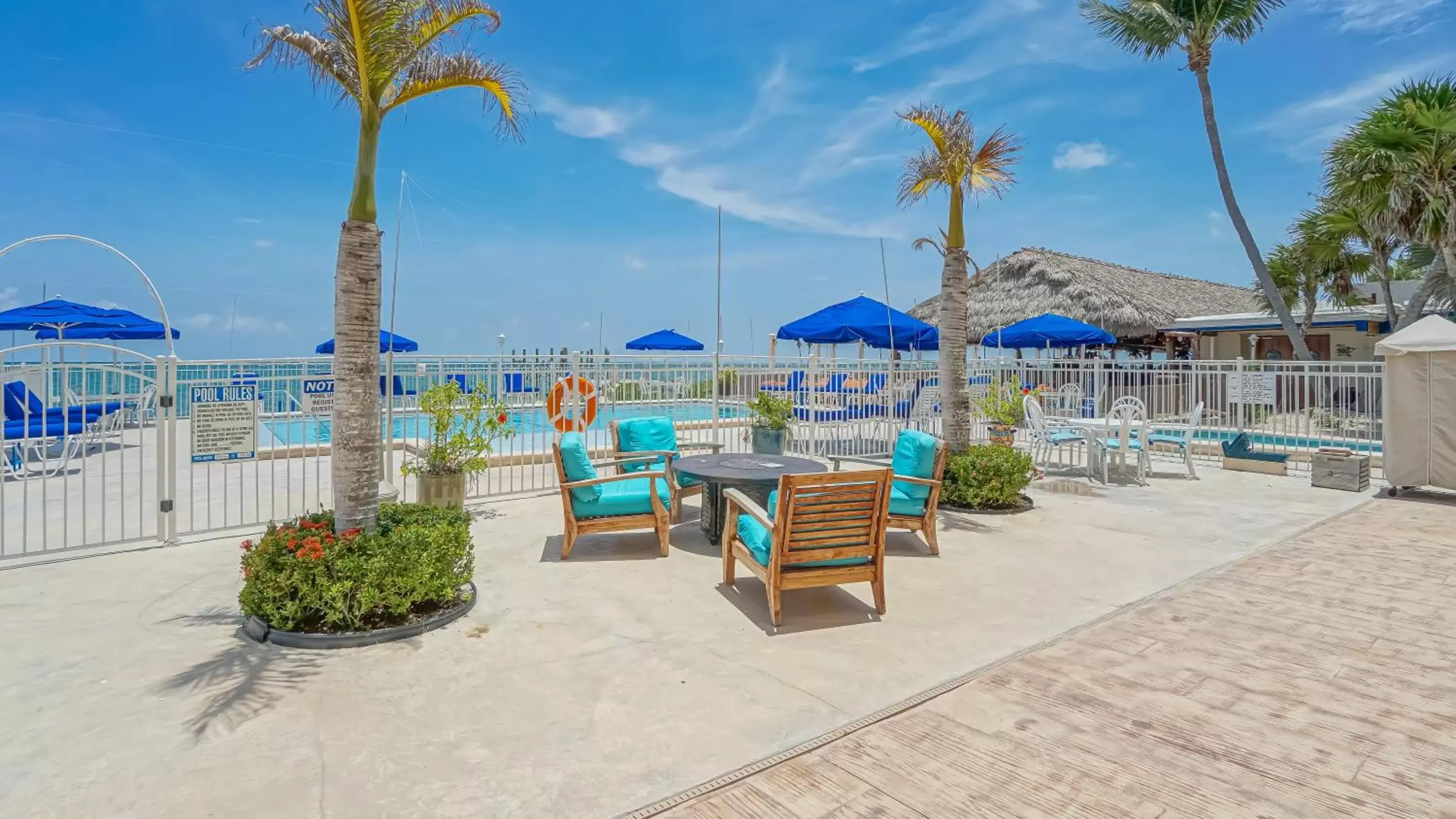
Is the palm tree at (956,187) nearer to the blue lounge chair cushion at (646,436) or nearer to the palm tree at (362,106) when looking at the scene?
the blue lounge chair cushion at (646,436)

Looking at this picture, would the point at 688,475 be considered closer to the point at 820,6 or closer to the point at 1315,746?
the point at 1315,746

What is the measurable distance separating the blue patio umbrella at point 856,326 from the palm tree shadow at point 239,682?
9.54 m

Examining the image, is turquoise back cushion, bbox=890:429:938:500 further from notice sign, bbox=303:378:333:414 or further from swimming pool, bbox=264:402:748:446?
notice sign, bbox=303:378:333:414

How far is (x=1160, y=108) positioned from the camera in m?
15.1

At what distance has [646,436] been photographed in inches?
260

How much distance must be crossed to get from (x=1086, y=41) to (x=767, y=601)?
16452mm

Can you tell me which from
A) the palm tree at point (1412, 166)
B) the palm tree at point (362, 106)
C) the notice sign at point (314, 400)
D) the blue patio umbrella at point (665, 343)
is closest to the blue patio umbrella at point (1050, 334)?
the palm tree at point (1412, 166)

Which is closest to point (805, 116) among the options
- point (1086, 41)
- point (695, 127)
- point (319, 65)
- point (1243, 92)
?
point (695, 127)

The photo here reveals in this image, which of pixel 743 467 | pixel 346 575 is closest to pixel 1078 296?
pixel 743 467

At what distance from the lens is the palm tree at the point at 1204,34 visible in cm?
1370

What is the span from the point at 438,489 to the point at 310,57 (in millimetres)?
3663

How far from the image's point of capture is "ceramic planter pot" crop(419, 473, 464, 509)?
6.35 metres

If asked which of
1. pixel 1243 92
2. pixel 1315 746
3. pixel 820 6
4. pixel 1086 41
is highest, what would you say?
pixel 1086 41

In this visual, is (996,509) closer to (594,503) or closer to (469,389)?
(594,503)
